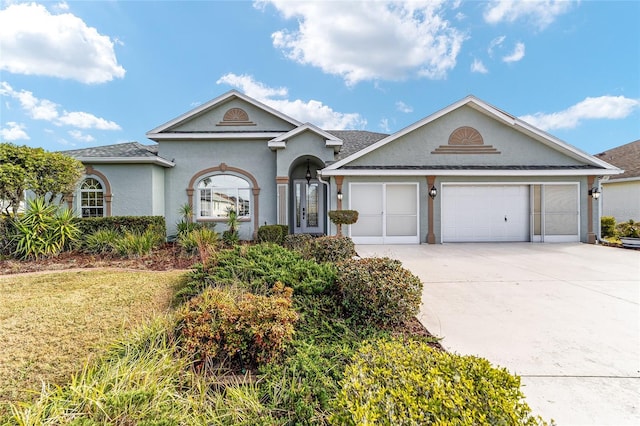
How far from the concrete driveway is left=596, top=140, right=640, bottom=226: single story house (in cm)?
1260

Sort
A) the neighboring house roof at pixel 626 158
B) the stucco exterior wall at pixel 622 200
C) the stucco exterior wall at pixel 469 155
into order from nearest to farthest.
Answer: the stucco exterior wall at pixel 469 155, the stucco exterior wall at pixel 622 200, the neighboring house roof at pixel 626 158

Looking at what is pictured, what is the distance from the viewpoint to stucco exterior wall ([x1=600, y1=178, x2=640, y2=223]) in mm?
16344

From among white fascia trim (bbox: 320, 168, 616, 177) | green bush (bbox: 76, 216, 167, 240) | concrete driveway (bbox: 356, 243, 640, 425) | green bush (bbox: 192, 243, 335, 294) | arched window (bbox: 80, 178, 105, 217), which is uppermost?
white fascia trim (bbox: 320, 168, 616, 177)

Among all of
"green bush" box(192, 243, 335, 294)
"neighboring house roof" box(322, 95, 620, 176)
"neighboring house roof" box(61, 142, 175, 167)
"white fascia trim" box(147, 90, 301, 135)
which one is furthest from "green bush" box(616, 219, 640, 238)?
"neighboring house roof" box(61, 142, 175, 167)

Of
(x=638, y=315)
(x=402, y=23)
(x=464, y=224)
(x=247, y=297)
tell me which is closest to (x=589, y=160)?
(x=464, y=224)

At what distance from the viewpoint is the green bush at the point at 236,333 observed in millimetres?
3139

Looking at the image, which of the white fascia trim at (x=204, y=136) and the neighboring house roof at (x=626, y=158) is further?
the neighboring house roof at (x=626, y=158)

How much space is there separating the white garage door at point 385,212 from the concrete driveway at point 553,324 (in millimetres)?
3741

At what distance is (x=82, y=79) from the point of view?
14.2 meters

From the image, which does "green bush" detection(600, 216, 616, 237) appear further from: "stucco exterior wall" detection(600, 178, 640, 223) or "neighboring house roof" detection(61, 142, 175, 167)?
"neighboring house roof" detection(61, 142, 175, 167)

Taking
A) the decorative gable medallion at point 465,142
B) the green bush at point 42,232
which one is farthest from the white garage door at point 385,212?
the green bush at point 42,232

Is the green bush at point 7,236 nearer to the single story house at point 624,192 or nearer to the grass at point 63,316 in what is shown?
the grass at point 63,316

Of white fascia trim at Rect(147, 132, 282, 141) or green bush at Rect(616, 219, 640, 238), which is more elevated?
white fascia trim at Rect(147, 132, 282, 141)

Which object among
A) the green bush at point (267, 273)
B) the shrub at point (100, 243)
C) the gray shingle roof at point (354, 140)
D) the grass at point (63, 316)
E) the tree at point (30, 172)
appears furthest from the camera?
the gray shingle roof at point (354, 140)
